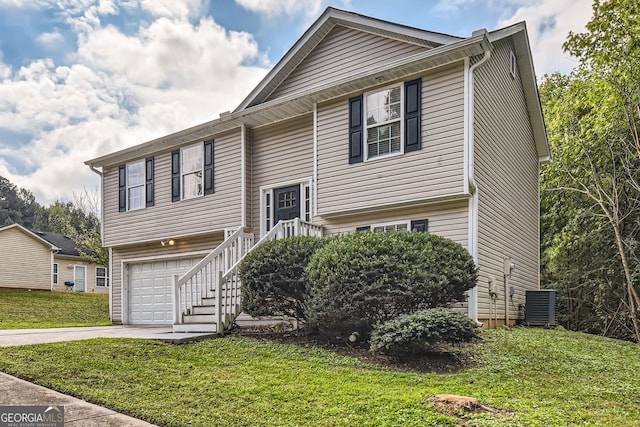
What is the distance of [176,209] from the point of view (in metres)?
13.1

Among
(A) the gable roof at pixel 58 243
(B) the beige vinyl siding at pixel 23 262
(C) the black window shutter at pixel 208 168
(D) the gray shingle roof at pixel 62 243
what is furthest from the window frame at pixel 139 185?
(D) the gray shingle roof at pixel 62 243

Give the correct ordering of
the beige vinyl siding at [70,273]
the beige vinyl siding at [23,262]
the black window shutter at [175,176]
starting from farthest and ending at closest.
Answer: the beige vinyl siding at [70,273], the beige vinyl siding at [23,262], the black window shutter at [175,176]

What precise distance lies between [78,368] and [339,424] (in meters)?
3.53

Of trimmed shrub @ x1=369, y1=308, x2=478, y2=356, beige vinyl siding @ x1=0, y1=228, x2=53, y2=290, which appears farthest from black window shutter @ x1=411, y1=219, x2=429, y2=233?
beige vinyl siding @ x1=0, y1=228, x2=53, y2=290

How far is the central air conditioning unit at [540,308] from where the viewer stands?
37.4ft

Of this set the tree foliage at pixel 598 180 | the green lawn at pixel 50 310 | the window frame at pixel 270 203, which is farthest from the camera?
the green lawn at pixel 50 310

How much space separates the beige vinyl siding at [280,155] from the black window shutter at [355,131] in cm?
144

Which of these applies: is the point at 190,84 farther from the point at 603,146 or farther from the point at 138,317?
the point at 603,146

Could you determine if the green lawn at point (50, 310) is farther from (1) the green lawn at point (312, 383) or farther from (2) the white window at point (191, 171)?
(1) the green lawn at point (312, 383)

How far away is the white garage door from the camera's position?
1347cm

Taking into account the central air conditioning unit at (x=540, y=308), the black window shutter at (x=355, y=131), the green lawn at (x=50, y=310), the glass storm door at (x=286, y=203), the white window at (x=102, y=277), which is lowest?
the white window at (x=102, y=277)

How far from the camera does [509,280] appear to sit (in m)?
10.8

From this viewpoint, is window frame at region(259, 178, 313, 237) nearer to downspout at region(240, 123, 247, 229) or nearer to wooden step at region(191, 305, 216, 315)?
downspout at region(240, 123, 247, 229)

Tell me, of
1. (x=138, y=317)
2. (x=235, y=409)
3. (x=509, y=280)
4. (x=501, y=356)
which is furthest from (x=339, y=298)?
(x=138, y=317)
